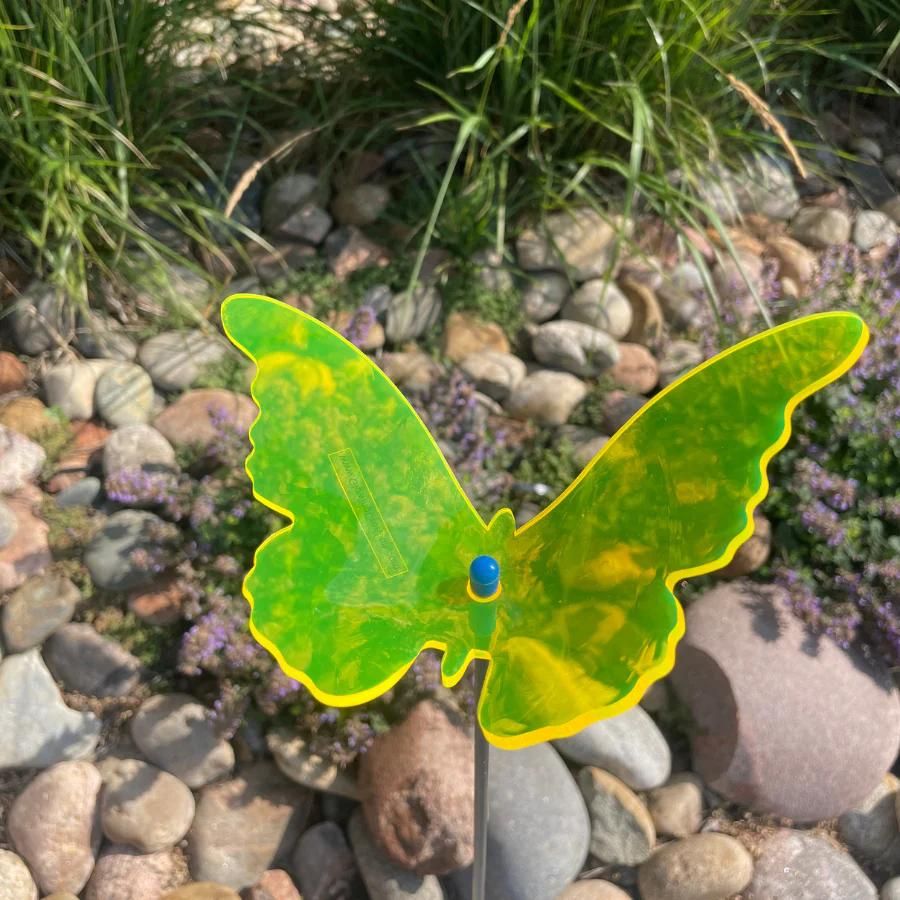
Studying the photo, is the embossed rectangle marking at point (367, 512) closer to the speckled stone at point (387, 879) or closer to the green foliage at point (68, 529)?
the speckled stone at point (387, 879)

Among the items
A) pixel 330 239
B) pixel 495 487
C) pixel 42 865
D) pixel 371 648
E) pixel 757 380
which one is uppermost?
pixel 757 380

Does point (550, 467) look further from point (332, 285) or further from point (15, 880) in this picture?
point (15, 880)

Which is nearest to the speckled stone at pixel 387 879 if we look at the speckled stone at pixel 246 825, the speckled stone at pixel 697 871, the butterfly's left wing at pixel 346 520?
the speckled stone at pixel 246 825

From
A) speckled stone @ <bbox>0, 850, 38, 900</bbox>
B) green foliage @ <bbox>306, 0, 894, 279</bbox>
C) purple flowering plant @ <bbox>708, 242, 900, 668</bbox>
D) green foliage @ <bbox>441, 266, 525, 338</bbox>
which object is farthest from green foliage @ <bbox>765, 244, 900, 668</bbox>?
speckled stone @ <bbox>0, 850, 38, 900</bbox>

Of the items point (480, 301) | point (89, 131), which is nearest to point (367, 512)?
point (480, 301)

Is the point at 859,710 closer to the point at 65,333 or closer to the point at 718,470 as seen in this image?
the point at 718,470

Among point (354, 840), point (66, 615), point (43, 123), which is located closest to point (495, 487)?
point (354, 840)
